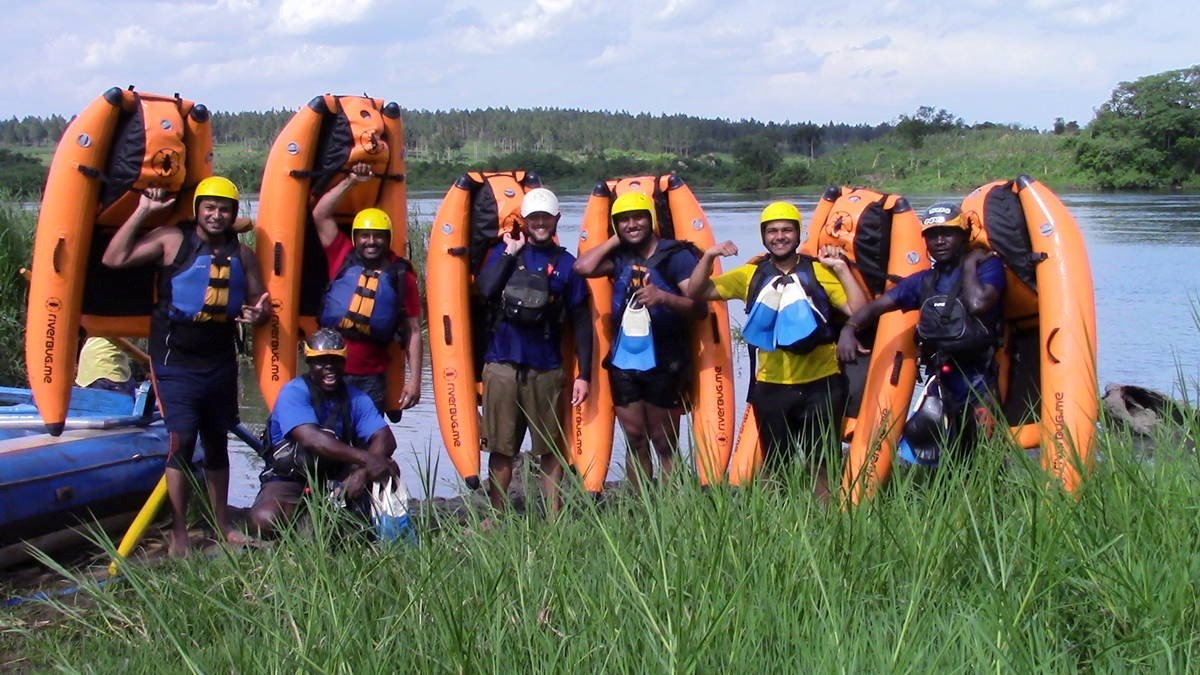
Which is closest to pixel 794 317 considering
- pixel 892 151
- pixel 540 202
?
pixel 540 202

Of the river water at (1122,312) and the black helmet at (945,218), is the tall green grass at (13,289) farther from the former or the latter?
the black helmet at (945,218)

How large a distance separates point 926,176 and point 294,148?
3808 cm

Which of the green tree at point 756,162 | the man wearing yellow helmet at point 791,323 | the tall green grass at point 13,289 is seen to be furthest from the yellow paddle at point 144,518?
the green tree at point 756,162

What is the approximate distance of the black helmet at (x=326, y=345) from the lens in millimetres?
5121

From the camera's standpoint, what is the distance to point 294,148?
6.04 meters

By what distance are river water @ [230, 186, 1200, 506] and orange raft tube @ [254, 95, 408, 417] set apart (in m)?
0.87

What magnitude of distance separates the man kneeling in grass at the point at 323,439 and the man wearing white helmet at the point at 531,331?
69 cm

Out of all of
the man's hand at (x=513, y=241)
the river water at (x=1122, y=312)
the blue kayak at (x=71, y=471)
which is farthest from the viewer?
the river water at (x=1122, y=312)

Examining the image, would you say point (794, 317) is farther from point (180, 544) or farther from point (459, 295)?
point (180, 544)

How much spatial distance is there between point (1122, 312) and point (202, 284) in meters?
12.3

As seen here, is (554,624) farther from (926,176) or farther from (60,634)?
(926,176)

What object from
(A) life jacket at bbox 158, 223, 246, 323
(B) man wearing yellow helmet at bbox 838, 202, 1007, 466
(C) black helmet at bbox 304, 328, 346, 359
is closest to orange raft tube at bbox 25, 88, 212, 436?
(A) life jacket at bbox 158, 223, 246, 323

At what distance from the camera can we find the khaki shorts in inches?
226

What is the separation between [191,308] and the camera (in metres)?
5.24
